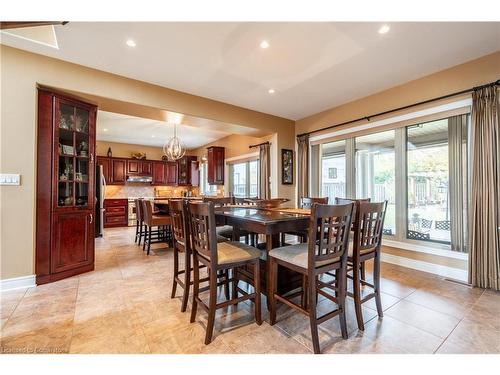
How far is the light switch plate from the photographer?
2439 millimetres

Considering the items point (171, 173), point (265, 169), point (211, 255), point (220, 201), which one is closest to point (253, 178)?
point (265, 169)

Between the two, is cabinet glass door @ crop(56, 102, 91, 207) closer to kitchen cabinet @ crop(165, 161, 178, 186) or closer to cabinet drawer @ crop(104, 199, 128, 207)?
cabinet drawer @ crop(104, 199, 128, 207)

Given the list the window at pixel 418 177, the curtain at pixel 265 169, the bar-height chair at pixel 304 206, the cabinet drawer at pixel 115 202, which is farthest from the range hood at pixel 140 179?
the window at pixel 418 177

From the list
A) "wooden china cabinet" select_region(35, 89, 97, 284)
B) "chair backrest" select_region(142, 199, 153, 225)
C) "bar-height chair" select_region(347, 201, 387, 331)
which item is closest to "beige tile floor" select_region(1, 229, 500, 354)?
"bar-height chair" select_region(347, 201, 387, 331)

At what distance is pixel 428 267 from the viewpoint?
10.2ft

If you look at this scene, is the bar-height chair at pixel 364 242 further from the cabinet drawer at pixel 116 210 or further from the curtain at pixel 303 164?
the cabinet drawer at pixel 116 210

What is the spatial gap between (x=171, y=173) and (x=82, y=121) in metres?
5.47

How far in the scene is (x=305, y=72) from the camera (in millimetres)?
3059

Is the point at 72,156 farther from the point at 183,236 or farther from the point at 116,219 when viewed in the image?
the point at 116,219
